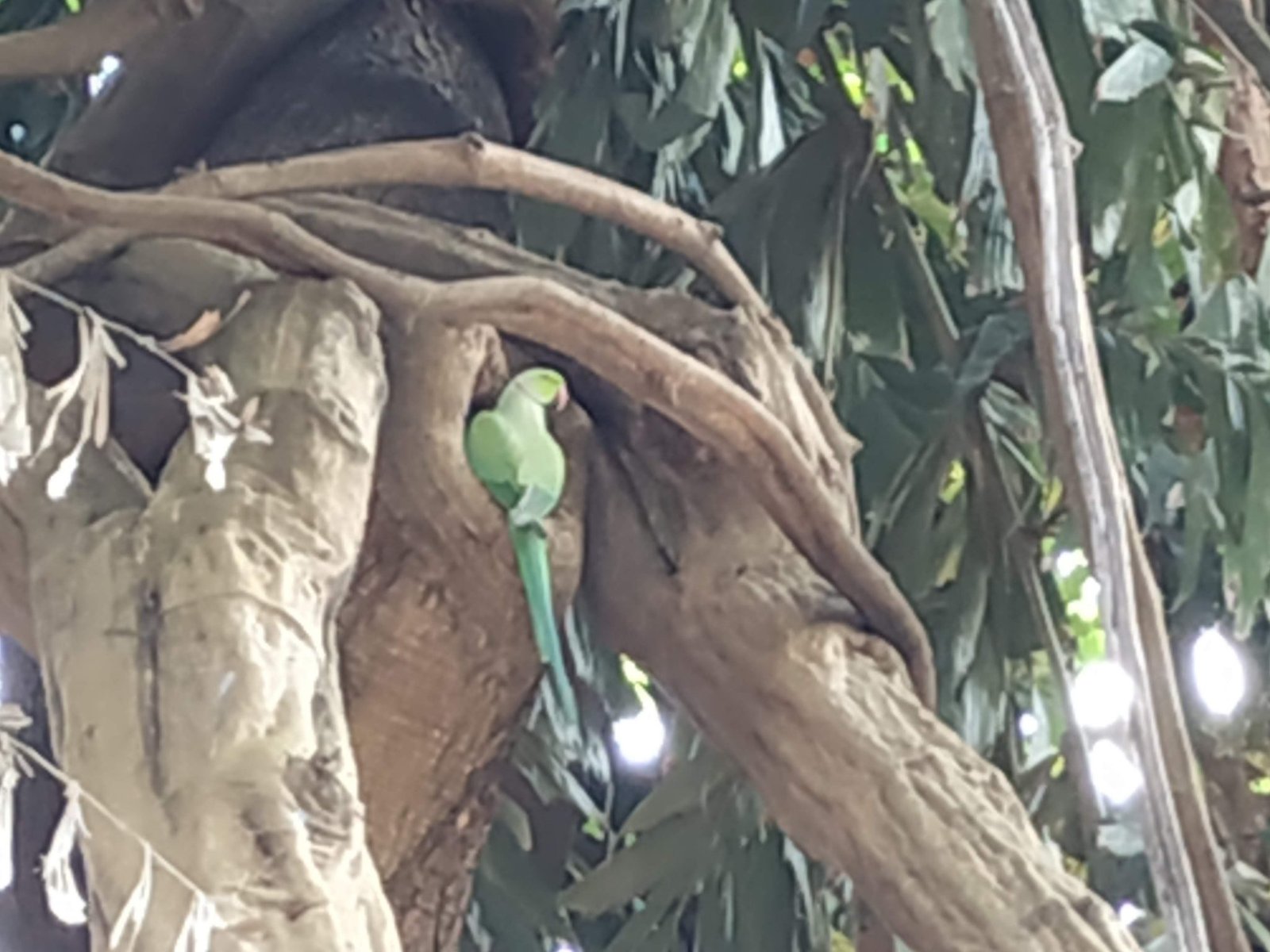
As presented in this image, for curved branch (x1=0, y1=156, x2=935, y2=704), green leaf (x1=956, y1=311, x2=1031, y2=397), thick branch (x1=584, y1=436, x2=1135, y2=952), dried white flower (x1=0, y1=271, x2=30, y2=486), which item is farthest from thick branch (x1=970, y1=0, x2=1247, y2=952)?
green leaf (x1=956, y1=311, x2=1031, y2=397)

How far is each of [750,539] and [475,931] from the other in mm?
616

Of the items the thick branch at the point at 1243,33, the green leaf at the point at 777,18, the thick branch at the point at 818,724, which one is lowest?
the thick branch at the point at 818,724

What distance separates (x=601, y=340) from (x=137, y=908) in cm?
46

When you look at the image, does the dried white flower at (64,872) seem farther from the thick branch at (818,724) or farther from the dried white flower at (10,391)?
the thick branch at (818,724)

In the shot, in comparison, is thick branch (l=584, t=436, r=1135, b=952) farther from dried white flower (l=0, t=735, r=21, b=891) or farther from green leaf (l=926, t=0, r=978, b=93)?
dried white flower (l=0, t=735, r=21, b=891)

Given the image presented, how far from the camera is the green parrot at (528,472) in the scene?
1.07 meters

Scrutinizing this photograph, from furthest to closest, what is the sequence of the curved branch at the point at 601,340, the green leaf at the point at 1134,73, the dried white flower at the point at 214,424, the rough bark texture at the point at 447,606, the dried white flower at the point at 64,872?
1. the green leaf at the point at 1134,73
2. the curved branch at the point at 601,340
3. the rough bark texture at the point at 447,606
4. the dried white flower at the point at 214,424
5. the dried white flower at the point at 64,872

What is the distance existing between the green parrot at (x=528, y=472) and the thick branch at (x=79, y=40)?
1.25ft

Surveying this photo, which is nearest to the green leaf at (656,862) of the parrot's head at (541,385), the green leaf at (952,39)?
the parrot's head at (541,385)

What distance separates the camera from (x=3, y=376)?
2.34ft

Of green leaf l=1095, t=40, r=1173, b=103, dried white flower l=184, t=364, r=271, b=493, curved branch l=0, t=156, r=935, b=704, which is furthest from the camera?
green leaf l=1095, t=40, r=1173, b=103

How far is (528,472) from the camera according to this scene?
1072 mm

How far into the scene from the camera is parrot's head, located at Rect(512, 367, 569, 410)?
44.1 inches

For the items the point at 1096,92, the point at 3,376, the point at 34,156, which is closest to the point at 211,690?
the point at 3,376
